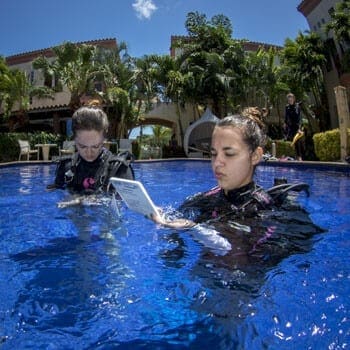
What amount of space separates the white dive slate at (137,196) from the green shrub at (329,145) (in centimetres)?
1179

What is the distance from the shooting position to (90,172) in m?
3.82

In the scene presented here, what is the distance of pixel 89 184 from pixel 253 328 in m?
2.32

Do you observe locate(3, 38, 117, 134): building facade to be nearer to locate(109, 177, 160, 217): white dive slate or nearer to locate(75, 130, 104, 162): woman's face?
locate(75, 130, 104, 162): woman's face

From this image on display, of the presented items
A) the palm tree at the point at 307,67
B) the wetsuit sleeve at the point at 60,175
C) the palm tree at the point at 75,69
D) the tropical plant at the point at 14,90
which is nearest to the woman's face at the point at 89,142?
the wetsuit sleeve at the point at 60,175

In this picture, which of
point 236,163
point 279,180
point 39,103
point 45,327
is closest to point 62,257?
point 45,327

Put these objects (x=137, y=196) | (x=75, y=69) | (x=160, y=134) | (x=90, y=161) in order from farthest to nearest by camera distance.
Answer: (x=160, y=134)
(x=75, y=69)
(x=90, y=161)
(x=137, y=196)

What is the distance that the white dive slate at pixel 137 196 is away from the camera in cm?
223

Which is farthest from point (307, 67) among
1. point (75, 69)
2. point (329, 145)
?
point (75, 69)

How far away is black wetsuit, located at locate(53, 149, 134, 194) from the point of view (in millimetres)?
3709

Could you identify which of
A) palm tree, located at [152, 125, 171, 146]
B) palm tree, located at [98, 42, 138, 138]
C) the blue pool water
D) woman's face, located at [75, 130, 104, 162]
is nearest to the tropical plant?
palm tree, located at [98, 42, 138, 138]

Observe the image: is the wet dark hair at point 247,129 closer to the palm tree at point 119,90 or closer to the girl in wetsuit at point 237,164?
the girl in wetsuit at point 237,164

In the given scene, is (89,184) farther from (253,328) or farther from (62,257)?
(253,328)

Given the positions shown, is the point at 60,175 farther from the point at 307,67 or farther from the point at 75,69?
the point at 307,67

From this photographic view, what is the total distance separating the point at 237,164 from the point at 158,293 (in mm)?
904
